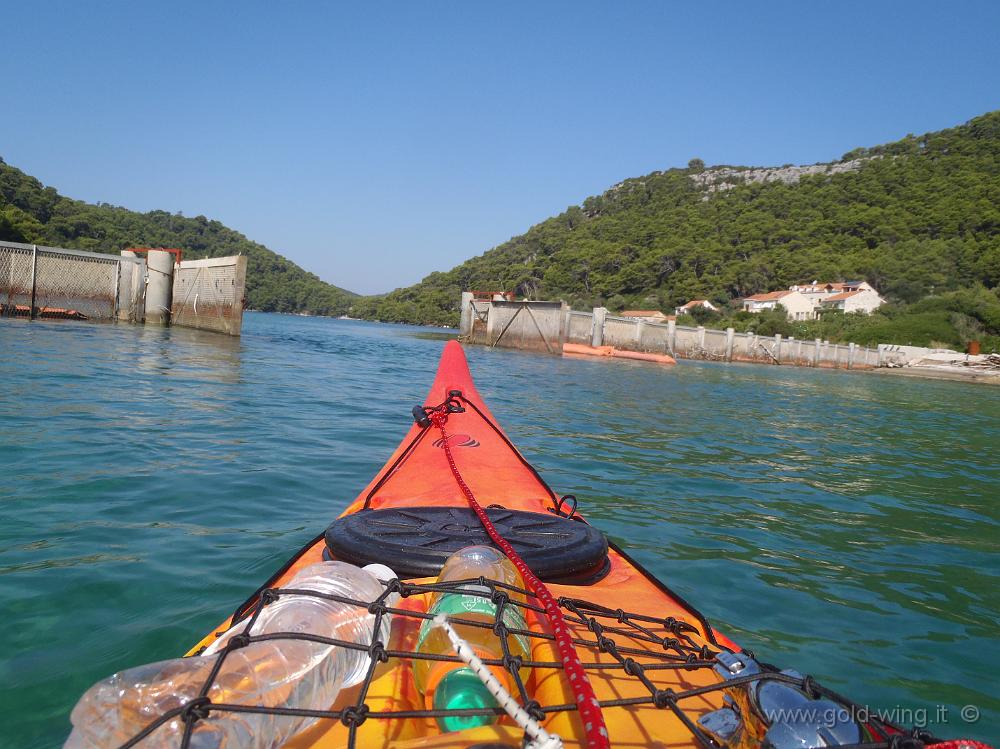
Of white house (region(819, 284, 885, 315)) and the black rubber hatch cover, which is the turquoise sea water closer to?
the black rubber hatch cover

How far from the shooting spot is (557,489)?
494cm

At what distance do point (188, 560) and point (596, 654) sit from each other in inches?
95.6

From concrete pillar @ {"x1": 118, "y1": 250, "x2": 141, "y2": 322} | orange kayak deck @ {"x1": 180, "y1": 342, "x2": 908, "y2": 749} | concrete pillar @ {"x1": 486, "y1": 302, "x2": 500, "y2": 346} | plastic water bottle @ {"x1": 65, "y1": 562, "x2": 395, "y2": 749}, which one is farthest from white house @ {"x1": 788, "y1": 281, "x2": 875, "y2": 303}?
plastic water bottle @ {"x1": 65, "y1": 562, "x2": 395, "y2": 749}

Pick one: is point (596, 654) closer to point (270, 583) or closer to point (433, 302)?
point (270, 583)

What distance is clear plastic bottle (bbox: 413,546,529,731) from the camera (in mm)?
1246

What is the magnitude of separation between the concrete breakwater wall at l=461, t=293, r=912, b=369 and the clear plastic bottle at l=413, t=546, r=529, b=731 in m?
27.7

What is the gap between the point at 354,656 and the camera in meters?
1.40

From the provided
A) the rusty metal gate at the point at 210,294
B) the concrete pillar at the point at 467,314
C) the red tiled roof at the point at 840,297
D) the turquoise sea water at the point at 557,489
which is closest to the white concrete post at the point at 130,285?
the rusty metal gate at the point at 210,294

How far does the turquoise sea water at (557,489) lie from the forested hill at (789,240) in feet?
177

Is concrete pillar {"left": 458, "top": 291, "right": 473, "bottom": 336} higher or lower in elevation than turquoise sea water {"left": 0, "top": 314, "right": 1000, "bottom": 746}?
higher

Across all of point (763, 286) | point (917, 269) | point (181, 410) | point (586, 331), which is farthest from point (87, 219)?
point (917, 269)

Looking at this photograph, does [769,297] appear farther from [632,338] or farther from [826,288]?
[632,338]

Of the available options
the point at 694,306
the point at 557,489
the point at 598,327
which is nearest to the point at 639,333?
the point at 598,327

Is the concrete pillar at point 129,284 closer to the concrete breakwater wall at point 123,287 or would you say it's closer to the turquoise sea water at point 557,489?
the concrete breakwater wall at point 123,287
